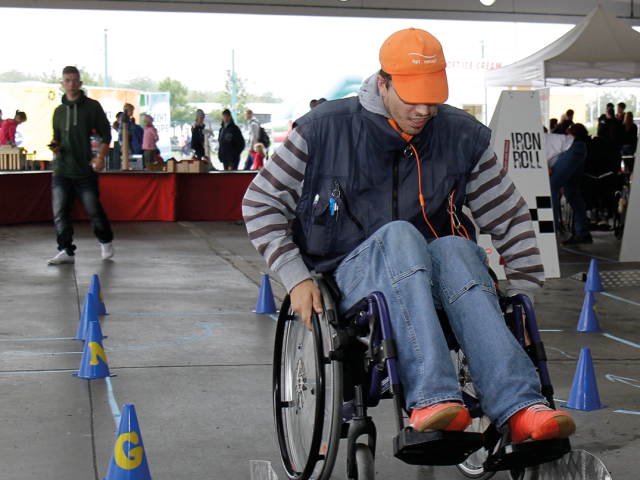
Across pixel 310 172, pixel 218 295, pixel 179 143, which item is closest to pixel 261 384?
pixel 310 172

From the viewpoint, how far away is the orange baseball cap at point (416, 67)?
2.37m

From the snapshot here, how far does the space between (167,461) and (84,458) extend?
315mm

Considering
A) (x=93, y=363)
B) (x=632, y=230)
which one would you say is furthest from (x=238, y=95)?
(x=93, y=363)

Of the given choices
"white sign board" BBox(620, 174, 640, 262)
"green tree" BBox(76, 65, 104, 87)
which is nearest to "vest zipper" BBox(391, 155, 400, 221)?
"white sign board" BBox(620, 174, 640, 262)

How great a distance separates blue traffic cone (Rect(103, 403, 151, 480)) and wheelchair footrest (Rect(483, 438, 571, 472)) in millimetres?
1141

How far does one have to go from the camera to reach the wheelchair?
2037 millimetres

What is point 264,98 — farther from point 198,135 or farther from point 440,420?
point 440,420

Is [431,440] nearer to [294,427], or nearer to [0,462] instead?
[294,427]

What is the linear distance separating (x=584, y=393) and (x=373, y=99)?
1.84 meters

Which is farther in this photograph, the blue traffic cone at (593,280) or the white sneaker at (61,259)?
the white sneaker at (61,259)

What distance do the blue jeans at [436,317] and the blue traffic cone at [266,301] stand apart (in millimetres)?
3301

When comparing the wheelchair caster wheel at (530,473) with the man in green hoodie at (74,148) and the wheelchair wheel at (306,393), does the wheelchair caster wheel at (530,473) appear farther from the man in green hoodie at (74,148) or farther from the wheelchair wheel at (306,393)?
the man in green hoodie at (74,148)

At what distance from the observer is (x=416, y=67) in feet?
7.77

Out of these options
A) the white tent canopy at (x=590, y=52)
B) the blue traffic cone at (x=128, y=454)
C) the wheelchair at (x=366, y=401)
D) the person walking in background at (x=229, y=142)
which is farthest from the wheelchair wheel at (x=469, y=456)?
the person walking in background at (x=229, y=142)
